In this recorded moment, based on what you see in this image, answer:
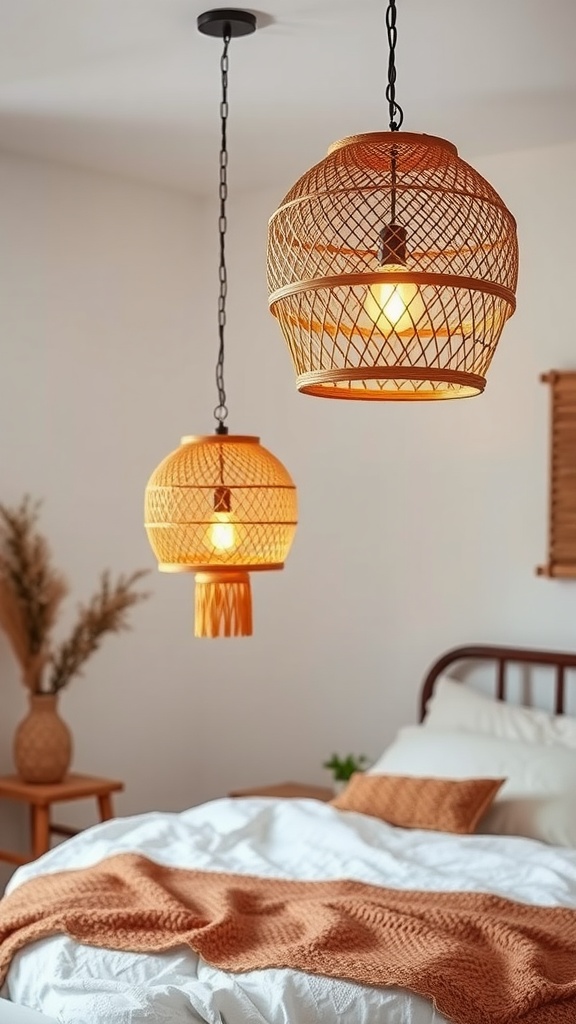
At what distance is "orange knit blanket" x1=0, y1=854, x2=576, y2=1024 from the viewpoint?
253 cm

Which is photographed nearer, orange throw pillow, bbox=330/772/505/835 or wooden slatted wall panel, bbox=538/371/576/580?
orange throw pillow, bbox=330/772/505/835

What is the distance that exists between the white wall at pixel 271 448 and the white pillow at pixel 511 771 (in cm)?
55

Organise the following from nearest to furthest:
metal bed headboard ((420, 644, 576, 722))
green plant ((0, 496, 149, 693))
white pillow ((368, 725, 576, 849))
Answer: white pillow ((368, 725, 576, 849))
metal bed headboard ((420, 644, 576, 722))
green plant ((0, 496, 149, 693))

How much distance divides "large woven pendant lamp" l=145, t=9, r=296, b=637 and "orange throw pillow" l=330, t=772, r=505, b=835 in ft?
3.79

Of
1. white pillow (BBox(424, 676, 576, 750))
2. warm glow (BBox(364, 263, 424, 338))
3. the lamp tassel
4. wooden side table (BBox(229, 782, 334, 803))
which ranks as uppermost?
warm glow (BBox(364, 263, 424, 338))

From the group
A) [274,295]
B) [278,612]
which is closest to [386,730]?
[278,612]

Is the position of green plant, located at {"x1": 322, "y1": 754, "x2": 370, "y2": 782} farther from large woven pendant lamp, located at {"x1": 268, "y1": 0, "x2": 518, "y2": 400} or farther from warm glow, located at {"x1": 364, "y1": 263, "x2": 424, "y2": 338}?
warm glow, located at {"x1": 364, "y1": 263, "x2": 424, "y2": 338}

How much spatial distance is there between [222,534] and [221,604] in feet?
0.50

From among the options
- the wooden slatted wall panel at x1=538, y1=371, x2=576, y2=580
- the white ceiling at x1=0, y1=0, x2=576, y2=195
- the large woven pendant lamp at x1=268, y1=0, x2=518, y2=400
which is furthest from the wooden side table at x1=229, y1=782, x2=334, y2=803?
the large woven pendant lamp at x1=268, y1=0, x2=518, y2=400

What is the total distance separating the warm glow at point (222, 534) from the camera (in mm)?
2893

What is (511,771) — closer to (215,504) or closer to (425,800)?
(425,800)

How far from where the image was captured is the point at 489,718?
430 cm

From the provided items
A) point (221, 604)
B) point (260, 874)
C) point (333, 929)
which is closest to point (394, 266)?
point (221, 604)

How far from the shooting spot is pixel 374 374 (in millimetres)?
2072
